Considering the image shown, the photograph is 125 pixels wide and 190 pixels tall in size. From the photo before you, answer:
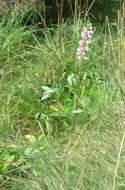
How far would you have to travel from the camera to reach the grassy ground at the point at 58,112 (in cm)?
240

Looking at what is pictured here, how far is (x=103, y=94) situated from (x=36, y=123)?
46cm

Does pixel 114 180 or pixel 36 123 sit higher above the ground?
pixel 114 180

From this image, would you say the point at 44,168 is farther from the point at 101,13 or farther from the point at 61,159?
the point at 101,13

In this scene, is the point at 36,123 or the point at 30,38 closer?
the point at 36,123

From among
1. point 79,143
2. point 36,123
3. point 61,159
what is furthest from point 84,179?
point 36,123

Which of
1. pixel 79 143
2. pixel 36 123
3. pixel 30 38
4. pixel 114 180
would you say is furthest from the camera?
pixel 30 38

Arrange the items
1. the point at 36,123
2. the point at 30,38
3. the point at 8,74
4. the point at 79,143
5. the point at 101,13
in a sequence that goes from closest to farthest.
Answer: the point at 79,143 < the point at 36,123 < the point at 8,74 < the point at 30,38 < the point at 101,13

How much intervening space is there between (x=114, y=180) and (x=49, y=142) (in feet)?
2.20

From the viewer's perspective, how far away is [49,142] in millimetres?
2756

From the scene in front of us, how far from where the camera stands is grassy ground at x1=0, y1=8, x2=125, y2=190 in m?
2.40

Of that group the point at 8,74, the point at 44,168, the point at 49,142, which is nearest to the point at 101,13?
the point at 8,74

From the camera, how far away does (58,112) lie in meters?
3.27

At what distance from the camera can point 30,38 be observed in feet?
14.2

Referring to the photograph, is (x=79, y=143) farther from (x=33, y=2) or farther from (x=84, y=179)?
(x=33, y=2)
